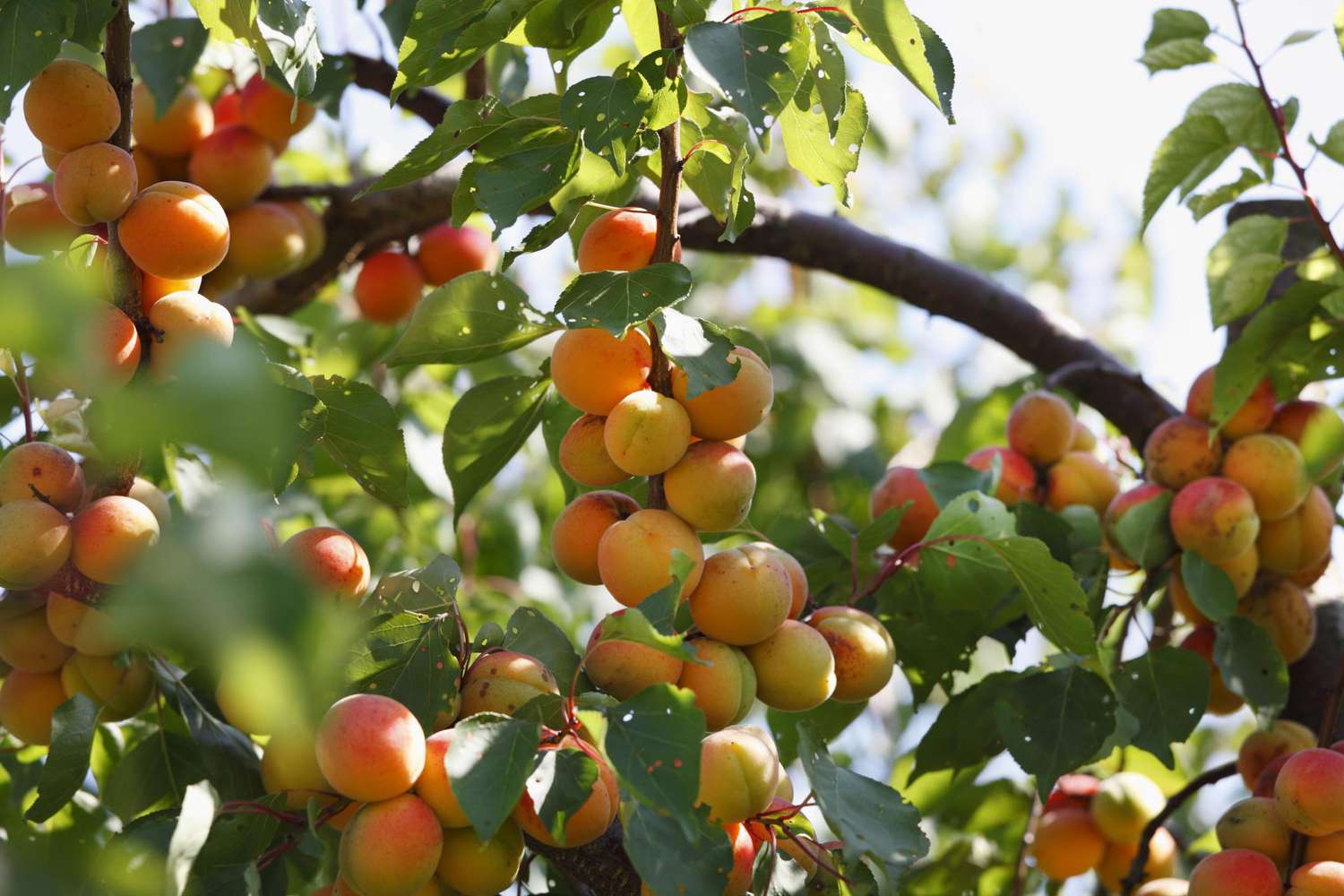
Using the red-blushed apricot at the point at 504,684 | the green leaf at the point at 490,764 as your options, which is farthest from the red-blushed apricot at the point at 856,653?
the green leaf at the point at 490,764

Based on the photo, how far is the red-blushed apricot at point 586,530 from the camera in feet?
4.18

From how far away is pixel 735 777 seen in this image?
3.60 feet

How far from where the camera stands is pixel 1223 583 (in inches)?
67.9

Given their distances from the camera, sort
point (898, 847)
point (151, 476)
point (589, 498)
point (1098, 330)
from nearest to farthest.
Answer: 1. point (898, 847)
2. point (589, 498)
3. point (151, 476)
4. point (1098, 330)

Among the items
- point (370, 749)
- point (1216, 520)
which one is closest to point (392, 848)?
point (370, 749)

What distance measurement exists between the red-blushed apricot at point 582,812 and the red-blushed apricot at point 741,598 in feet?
0.59

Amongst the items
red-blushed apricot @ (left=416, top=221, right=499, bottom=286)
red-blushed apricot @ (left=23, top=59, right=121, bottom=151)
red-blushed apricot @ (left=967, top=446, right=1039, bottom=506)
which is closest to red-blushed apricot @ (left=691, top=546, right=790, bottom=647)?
red-blushed apricot @ (left=23, top=59, right=121, bottom=151)

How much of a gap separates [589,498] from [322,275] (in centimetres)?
137

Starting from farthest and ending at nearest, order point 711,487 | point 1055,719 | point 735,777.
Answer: point 1055,719 < point 711,487 < point 735,777

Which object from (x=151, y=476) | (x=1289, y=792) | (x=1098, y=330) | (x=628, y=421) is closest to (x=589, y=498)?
(x=628, y=421)

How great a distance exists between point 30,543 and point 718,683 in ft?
2.06

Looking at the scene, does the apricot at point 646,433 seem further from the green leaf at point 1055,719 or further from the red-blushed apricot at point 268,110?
the red-blushed apricot at point 268,110

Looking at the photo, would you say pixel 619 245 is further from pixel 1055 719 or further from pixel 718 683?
pixel 1055 719

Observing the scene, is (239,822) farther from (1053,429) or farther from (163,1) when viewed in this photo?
(163,1)
